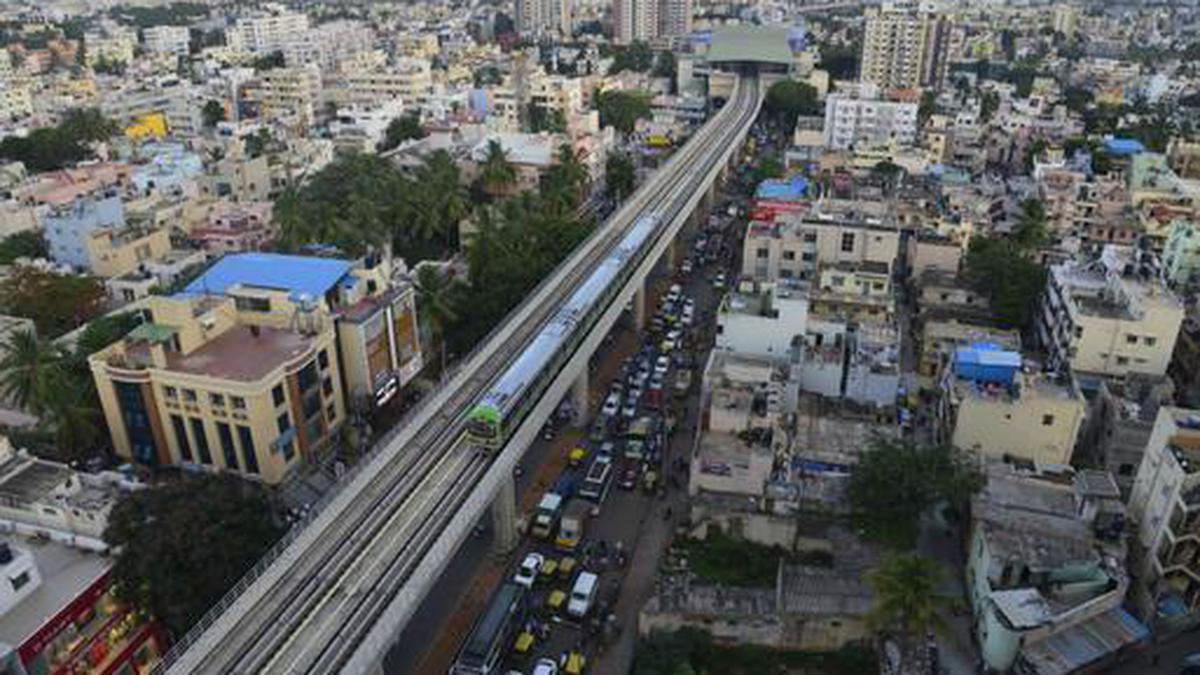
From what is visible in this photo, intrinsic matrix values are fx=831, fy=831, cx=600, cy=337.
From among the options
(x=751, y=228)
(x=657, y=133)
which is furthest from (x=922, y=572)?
(x=657, y=133)

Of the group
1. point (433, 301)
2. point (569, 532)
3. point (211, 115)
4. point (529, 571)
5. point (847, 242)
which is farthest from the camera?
point (211, 115)

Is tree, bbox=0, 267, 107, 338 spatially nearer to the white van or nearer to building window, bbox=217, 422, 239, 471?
building window, bbox=217, 422, 239, 471

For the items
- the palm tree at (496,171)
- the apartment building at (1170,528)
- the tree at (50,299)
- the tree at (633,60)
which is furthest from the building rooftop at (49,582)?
the tree at (633,60)

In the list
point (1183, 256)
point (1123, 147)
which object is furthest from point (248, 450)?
point (1123, 147)

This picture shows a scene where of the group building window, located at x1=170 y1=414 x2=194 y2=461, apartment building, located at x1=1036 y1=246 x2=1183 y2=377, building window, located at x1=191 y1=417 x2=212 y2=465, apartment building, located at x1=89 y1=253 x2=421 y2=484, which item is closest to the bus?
apartment building, located at x1=89 y1=253 x2=421 y2=484

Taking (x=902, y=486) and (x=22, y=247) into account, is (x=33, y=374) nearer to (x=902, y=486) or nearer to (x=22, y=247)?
(x=22, y=247)

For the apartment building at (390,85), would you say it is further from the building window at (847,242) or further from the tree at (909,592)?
the tree at (909,592)

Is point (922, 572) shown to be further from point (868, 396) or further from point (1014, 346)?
point (1014, 346)
